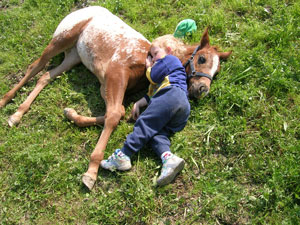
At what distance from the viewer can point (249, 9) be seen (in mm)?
5629

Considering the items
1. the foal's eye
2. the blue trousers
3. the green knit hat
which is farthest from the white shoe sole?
the green knit hat

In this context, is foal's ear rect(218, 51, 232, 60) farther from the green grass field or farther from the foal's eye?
the foal's eye

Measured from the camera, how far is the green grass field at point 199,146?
10.5ft

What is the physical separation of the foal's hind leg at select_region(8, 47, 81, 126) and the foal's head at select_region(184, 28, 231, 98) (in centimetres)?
227

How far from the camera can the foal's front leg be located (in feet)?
11.6

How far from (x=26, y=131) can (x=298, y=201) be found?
158 inches

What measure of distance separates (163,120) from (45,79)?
8.83 feet

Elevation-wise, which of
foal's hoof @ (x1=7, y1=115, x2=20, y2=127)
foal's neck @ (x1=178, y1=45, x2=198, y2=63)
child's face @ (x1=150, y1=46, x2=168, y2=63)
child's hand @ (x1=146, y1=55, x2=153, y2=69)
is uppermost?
child's face @ (x1=150, y1=46, x2=168, y2=63)

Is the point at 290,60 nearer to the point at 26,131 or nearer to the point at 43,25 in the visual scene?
the point at 26,131

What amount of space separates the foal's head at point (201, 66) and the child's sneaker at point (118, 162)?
4.75 feet

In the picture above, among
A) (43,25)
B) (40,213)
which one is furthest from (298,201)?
(43,25)

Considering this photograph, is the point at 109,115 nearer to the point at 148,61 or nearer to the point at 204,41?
the point at 148,61

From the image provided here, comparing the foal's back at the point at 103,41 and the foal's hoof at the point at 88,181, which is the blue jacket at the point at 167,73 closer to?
the foal's back at the point at 103,41

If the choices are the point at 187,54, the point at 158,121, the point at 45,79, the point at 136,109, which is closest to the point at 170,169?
the point at 158,121
